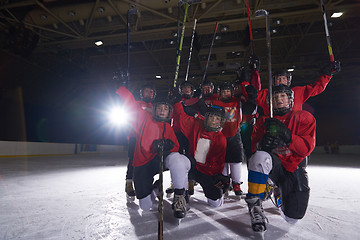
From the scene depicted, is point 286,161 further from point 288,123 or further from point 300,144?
point 288,123

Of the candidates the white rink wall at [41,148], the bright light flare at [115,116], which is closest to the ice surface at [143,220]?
the white rink wall at [41,148]

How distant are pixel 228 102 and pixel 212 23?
4.40m

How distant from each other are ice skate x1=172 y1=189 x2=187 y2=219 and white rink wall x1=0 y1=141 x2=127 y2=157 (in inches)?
386

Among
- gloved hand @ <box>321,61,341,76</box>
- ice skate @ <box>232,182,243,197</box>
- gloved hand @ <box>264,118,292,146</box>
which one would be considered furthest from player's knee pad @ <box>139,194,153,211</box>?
gloved hand @ <box>321,61,341,76</box>

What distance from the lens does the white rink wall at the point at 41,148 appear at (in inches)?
343

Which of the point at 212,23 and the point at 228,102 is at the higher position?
the point at 212,23

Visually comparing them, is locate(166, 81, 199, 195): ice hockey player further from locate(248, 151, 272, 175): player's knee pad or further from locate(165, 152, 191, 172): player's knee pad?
locate(248, 151, 272, 175): player's knee pad

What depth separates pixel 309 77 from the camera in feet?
36.4

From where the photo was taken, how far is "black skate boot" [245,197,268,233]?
146 centimetres

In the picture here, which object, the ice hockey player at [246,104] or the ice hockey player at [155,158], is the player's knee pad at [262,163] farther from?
the ice hockey player at [246,104]

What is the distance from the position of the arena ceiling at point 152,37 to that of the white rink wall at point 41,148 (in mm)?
2484

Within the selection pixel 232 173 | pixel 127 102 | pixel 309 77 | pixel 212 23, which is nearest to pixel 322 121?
pixel 309 77

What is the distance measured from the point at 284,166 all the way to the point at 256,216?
0.44 metres

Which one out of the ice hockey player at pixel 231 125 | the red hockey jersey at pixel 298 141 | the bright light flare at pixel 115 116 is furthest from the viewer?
the bright light flare at pixel 115 116
